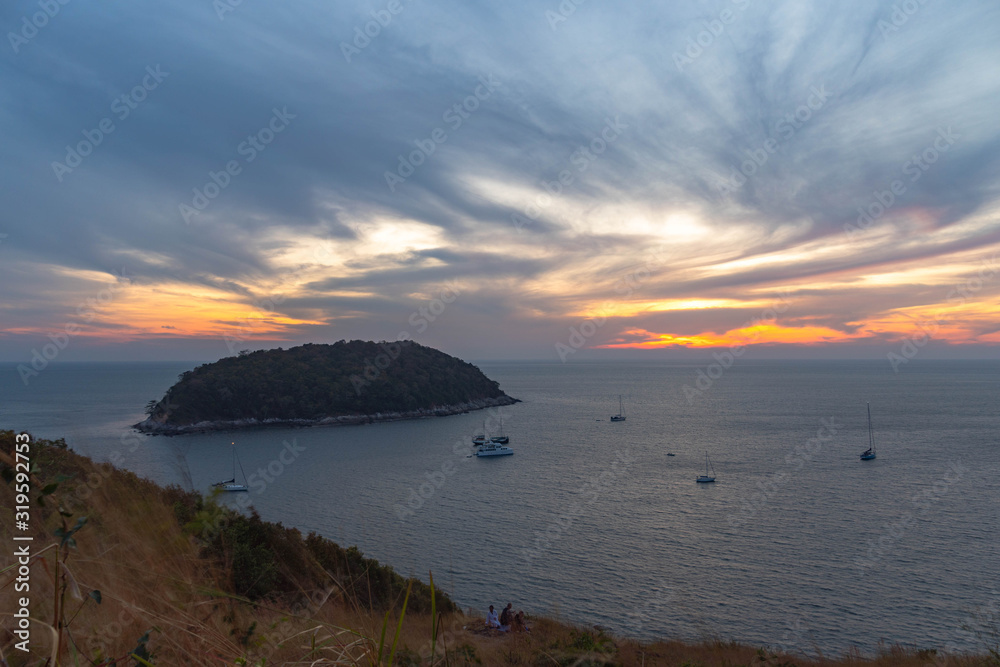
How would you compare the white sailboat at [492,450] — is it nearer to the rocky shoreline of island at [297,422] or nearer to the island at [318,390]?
the rocky shoreline of island at [297,422]

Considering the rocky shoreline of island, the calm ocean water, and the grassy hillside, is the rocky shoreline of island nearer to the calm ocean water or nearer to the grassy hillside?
the grassy hillside

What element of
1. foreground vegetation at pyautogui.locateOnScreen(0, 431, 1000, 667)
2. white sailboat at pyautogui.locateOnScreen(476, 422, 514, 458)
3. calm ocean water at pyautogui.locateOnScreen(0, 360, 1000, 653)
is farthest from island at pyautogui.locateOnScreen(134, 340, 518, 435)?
foreground vegetation at pyautogui.locateOnScreen(0, 431, 1000, 667)

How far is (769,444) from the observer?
62.2m

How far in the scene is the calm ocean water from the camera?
2222cm

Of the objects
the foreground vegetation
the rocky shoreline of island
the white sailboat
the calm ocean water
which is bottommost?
the calm ocean water

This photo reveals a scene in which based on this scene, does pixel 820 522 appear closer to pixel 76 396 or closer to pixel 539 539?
pixel 539 539

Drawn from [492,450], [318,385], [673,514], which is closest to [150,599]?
[673,514]

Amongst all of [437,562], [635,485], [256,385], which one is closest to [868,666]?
[437,562]

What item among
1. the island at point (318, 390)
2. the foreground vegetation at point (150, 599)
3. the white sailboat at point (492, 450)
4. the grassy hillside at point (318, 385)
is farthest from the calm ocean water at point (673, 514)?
the grassy hillside at point (318, 385)

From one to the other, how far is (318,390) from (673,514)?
237 feet

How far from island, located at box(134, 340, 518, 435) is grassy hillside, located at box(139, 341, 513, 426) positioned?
0.54 ft

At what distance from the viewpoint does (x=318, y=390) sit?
93250mm

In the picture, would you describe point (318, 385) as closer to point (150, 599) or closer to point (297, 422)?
point (297, 422)

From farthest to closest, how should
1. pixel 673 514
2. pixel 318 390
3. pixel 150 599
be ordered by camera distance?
pixel 318 390 < pixel 673 514 < pixel 150 599
